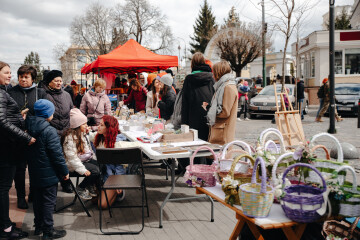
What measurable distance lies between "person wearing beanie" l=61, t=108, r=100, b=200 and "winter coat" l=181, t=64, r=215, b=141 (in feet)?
5.35

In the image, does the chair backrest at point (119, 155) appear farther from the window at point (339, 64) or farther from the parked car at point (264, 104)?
the window at point (339, 64)

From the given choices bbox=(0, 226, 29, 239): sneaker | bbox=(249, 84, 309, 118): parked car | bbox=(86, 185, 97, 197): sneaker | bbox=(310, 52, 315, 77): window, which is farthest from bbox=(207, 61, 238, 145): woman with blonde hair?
bbox=(310, 52, 315, 77): window

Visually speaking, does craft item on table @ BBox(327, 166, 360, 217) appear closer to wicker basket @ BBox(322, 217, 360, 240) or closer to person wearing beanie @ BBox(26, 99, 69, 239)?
wicker basket @ BBox(322, 217, 360, 240)

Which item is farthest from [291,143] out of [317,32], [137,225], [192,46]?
[192,46]

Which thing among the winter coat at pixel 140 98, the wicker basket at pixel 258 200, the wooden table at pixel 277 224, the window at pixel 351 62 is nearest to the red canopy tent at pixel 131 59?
the winter coat at pixel 140 98

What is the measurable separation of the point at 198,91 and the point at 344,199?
3388 mm

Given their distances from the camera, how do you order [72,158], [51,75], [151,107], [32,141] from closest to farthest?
1. [32,141]
2. [72,158]
3. [51,75]
4. [151,107]

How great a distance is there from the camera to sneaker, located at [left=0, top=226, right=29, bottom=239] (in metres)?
3.80

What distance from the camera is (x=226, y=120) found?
191 inches

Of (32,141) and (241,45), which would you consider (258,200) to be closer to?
(32,141)

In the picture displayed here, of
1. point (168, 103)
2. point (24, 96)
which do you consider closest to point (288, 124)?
point (168, 103)

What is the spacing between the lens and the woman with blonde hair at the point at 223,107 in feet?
15.5

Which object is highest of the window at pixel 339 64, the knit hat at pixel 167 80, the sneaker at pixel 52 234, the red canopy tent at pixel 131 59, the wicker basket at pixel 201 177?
the window at pixel 339 64

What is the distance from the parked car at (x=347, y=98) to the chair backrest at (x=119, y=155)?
547 inches
